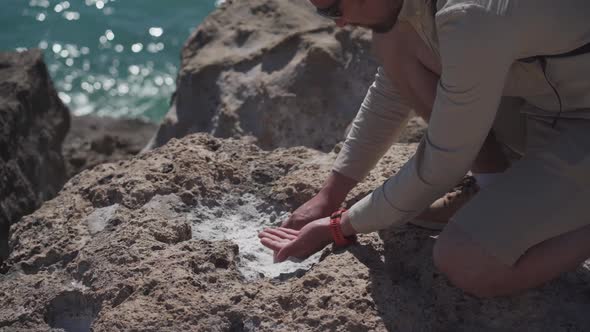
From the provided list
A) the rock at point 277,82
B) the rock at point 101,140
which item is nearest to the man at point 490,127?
the rock at point 277,82

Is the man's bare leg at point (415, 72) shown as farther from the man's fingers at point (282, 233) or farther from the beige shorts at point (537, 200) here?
the man's fingers at point (282, 233)

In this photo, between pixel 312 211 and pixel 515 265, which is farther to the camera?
pixel 312 211

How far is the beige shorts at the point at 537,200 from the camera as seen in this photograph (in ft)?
8.16

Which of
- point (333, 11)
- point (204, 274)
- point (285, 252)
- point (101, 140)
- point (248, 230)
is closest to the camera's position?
point (333, 11)

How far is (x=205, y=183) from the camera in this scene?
3143 millimetres

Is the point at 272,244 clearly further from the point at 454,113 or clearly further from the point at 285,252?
the point at 454,113

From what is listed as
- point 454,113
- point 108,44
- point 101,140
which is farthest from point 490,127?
point 108,44

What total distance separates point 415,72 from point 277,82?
166 cm

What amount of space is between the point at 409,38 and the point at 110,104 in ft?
19.6

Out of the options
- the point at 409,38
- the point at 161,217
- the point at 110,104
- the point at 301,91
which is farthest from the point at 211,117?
the point at 110,104

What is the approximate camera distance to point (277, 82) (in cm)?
434

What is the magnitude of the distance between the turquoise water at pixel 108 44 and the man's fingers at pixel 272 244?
17.7ft

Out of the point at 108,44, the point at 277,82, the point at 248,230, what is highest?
the point at 248,230

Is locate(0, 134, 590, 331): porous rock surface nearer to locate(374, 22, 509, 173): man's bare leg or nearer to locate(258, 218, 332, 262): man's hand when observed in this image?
locate(258, 218, 332, 262): man's hand
